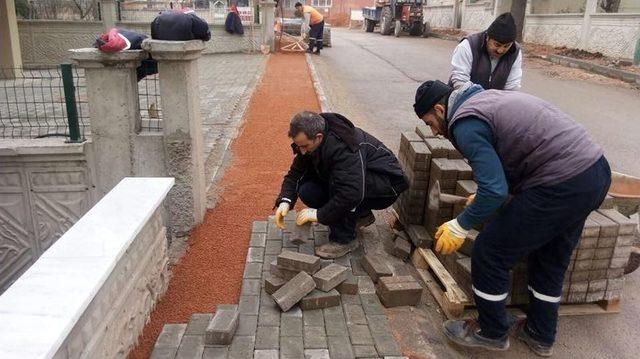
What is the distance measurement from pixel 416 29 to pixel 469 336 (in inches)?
1096

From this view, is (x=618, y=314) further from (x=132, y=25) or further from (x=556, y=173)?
(x=132, y=25)

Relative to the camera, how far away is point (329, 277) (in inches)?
135

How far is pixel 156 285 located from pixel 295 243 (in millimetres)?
1127

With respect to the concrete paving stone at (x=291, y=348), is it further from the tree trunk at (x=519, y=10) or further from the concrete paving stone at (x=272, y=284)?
the tree trunk at (x=519, y=10)

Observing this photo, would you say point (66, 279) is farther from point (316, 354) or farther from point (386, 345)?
point (386, 345)

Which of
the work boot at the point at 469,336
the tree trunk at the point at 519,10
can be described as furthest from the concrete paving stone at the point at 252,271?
the tree trunk at the point at 519,10

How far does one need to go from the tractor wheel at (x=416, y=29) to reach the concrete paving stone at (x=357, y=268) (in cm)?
2665

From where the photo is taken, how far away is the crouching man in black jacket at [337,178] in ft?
12.1

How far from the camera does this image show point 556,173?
2711 millimetres

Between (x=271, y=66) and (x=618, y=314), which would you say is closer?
(x=618, y=314)

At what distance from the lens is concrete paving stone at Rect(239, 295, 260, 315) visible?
3322mm

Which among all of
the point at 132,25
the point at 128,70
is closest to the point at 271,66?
the point at 132,25

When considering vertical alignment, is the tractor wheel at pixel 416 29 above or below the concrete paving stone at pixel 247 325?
above

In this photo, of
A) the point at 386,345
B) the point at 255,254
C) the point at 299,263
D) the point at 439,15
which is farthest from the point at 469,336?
the point at 439,15
